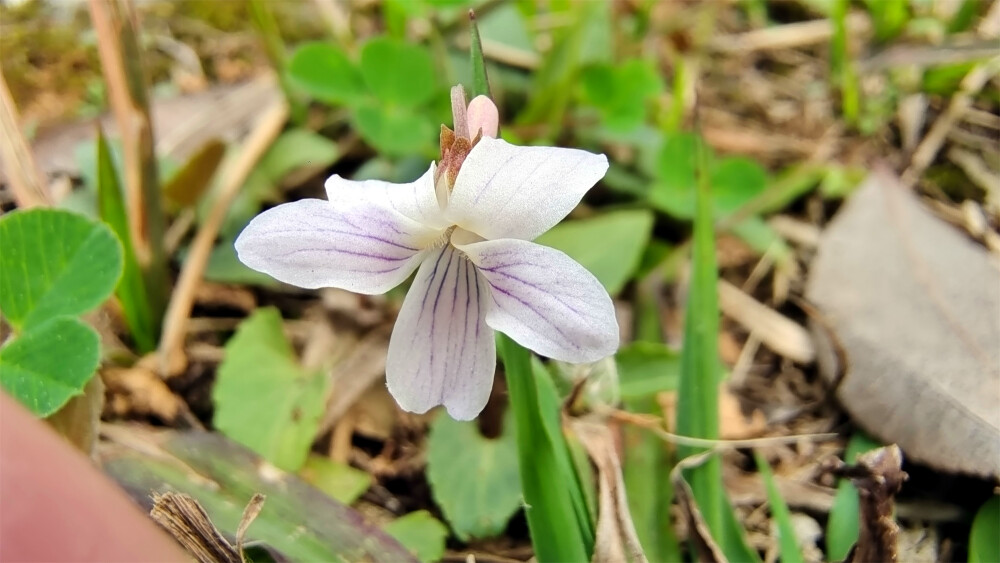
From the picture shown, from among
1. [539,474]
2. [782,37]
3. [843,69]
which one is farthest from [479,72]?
[782,37]

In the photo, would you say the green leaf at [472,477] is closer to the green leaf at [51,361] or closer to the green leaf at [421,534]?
the green leaf at [421,534]

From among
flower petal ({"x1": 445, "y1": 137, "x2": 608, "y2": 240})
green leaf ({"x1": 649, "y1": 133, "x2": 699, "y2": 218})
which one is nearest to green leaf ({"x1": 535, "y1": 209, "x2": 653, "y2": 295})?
green leaf ({"x1": 649, "y1": 133, "x2": 699, "y2": 218})

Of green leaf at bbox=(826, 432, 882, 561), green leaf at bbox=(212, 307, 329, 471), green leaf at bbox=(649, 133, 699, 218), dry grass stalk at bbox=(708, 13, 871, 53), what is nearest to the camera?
green leaf at bbox=(826, 432, 882, 561)

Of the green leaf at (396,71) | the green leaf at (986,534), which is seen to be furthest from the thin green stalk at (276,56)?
the green leaf at (986,534)

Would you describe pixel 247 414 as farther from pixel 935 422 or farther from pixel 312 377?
pixel 935 422

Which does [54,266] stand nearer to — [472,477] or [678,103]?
[472,477]

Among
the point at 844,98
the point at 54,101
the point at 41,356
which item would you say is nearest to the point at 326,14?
the point at 54,101

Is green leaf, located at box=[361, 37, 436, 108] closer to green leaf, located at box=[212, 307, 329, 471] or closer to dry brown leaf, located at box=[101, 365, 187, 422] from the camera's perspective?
green leaf, located at box=[212, 307, 329, 471]

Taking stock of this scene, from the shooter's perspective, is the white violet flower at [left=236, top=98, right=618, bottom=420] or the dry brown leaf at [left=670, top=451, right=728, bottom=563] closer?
the white violet flower at [left=236, top=98, right=618, bottom=420]
